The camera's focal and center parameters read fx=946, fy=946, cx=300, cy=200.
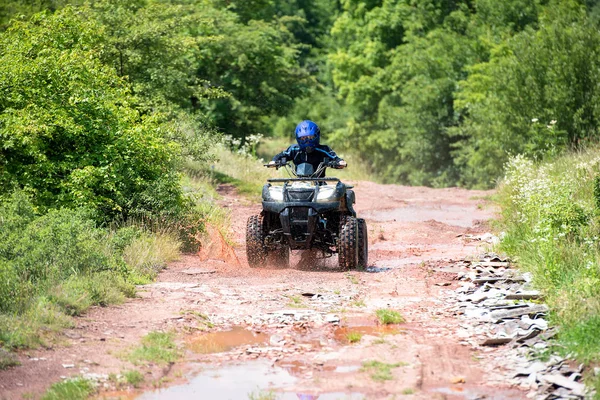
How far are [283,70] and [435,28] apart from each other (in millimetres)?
17630

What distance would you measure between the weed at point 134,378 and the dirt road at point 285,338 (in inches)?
2.7

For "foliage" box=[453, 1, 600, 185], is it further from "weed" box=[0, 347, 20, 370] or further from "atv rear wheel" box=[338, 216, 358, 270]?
"weed" box=[0, 347, 20, 370]

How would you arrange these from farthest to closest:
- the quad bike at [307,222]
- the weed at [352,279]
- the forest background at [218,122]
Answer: the quad bike at [307,222]
the weed at [352,279]
the forest background at [218,122]

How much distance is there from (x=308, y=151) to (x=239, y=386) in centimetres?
623

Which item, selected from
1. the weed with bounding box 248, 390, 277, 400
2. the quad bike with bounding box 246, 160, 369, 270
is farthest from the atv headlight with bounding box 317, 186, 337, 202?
the weed with bounding box 248, 390, 277, 400

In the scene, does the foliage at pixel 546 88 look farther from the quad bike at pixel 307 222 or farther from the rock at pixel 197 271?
the rock at pixel 197 271

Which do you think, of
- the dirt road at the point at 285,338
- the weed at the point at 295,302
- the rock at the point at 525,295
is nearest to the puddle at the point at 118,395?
the dirt road at the point at 285,338

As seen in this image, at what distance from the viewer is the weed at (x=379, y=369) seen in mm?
7609

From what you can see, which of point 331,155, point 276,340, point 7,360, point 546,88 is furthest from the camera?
point 546,88

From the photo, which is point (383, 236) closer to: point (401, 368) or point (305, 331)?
point (305, 331)

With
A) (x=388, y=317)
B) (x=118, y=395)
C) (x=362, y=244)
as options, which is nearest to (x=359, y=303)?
(x=388, y=317)

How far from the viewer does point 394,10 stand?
50.2m

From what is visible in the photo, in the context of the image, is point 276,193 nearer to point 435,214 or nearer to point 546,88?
point 435,214

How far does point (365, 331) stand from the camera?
9.28m
